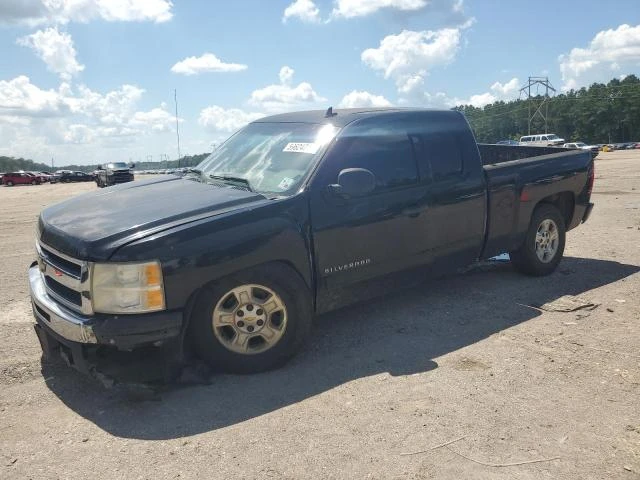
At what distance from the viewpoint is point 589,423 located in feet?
10.9

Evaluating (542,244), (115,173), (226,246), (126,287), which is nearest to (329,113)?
(226,246)

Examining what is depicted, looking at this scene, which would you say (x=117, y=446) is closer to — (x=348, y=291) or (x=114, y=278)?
(x=114, y=278)

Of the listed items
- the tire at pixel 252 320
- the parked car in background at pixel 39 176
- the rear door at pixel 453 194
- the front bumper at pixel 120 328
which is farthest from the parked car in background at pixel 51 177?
the tire at pixel 252 320

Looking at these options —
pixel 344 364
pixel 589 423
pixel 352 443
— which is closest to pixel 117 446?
pixel 352 443

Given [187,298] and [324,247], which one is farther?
[324,247]

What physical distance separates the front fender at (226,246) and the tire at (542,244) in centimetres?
302

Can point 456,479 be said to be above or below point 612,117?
below

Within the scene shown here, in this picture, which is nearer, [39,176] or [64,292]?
[64,292]

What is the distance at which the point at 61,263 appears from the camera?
3.90m

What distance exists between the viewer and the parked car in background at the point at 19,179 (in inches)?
2003

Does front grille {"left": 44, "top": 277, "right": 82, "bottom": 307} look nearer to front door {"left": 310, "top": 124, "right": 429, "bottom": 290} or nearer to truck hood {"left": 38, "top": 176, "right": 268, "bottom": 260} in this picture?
truck hood {"left": 38, "top": 176, "right": 268, "bottom": 260}

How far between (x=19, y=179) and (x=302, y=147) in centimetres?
5389

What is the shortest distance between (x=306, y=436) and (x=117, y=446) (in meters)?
1.06

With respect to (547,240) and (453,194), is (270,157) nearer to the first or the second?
(453,194)
